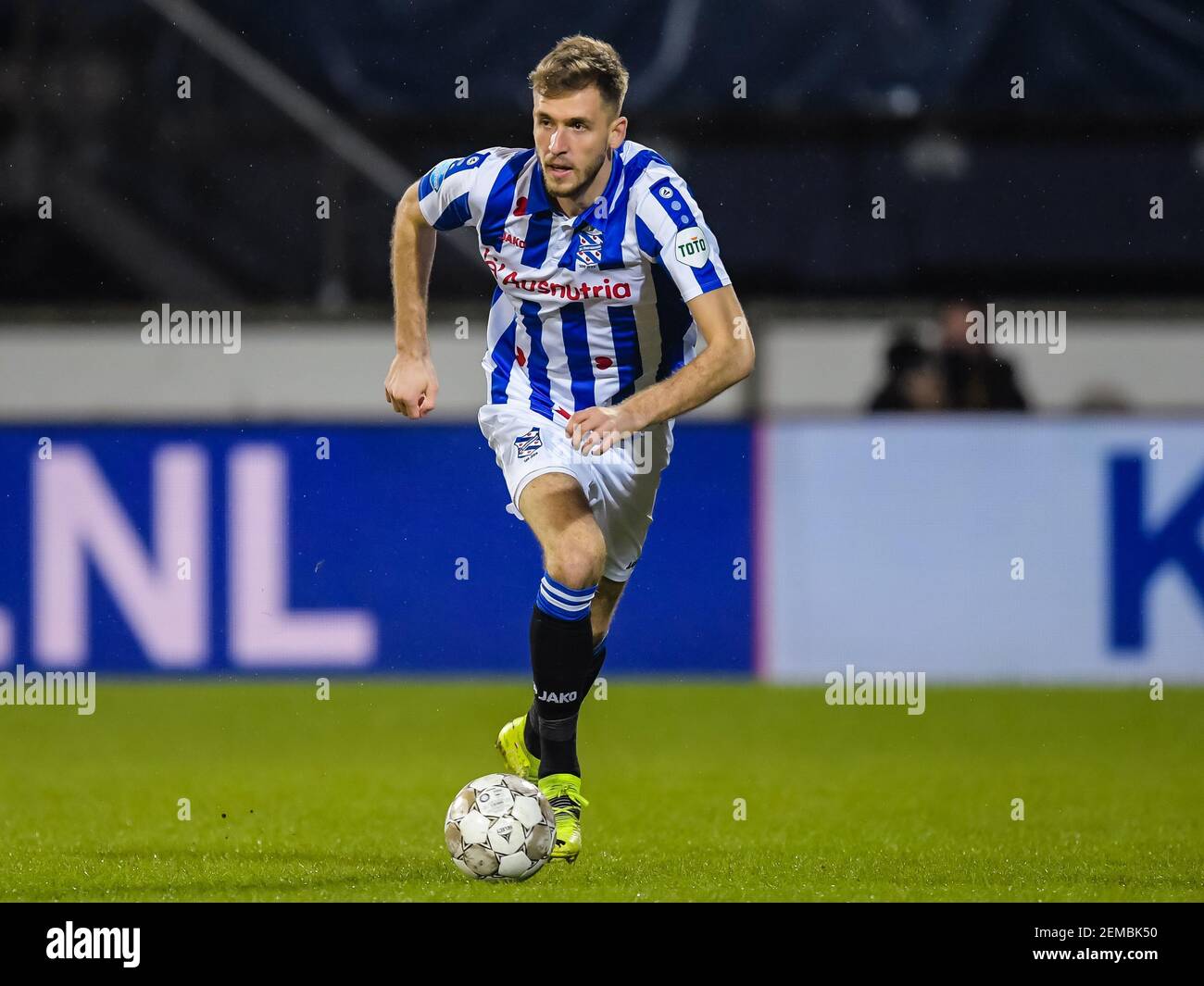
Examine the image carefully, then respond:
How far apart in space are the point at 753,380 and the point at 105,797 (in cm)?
497

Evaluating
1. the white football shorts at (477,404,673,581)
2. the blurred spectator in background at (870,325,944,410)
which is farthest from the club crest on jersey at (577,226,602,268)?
the blurred spectator in background at (870,325,944,410)

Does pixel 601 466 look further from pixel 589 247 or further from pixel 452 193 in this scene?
pixel 452 193

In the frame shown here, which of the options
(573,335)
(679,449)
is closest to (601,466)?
(573,335)

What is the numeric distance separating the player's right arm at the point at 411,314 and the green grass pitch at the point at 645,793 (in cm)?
124

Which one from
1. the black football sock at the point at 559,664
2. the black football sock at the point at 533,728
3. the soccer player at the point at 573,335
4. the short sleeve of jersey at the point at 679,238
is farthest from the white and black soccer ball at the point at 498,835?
the short sleeve of jersey at the point at 679,238

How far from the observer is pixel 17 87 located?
1199 cm

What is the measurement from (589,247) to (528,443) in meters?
0.57

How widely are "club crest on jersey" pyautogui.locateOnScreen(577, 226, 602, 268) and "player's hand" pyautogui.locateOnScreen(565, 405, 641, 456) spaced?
688mm

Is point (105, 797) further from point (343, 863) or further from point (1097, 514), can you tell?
point (1097, 514)

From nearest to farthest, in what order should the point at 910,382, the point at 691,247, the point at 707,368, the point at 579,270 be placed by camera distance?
the point at 707,368 → the point at 691,247 → the point at 579,270 → the point at 910,382

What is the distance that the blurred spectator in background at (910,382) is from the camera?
10039 millimetres

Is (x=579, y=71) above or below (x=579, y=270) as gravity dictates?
above

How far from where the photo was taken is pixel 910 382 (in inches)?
398

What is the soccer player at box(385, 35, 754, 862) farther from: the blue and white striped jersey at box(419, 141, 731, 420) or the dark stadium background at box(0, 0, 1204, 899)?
the dark stadium background at box(0, 0, 1204, 899)
